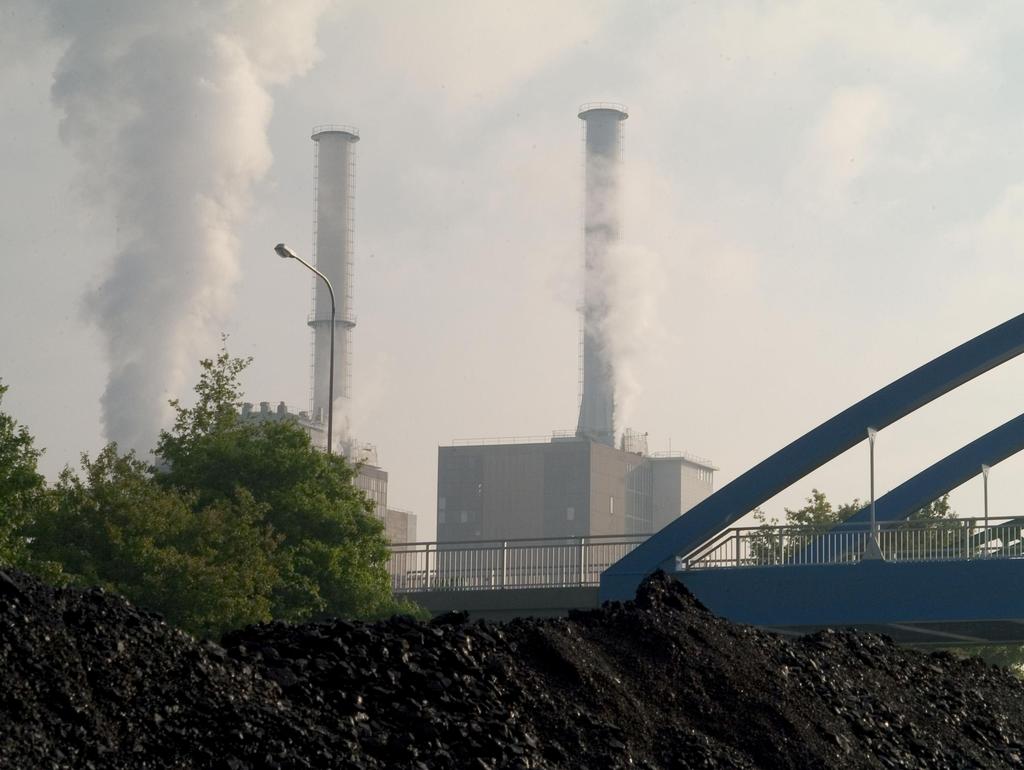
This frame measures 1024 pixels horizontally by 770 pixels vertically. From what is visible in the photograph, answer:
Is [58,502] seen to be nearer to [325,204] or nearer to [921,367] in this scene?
[921,367]

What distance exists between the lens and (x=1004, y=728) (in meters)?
15.6

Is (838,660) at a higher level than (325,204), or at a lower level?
lower

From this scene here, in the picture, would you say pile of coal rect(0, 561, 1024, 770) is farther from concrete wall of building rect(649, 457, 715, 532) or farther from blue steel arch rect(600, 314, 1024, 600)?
concrete wall of building rect(649, 457, 715, 532)

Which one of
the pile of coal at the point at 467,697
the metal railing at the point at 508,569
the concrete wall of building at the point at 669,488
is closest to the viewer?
the pile of coal at the point at 467,697

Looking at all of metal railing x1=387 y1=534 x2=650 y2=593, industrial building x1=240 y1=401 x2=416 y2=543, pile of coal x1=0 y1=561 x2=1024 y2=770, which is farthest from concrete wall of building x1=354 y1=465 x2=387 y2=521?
pile of coal x1=0 y1=561 x2=1024 y2=770

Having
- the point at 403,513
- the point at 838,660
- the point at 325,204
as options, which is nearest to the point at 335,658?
the point at 838,660

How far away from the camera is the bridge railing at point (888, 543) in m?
26.9

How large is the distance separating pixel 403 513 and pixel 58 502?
116m

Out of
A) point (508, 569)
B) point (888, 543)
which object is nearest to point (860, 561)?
point (888, 543)

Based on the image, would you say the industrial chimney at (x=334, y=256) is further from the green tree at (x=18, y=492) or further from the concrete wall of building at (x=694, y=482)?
the green tree at (x=18, y=492)

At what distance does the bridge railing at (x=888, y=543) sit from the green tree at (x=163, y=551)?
8363mm

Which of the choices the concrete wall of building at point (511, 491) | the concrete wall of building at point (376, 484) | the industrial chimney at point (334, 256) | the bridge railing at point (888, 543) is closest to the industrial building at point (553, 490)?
the concrete wall of building at point (511, 491)

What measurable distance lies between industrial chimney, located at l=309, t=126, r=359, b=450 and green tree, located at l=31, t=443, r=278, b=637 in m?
70.8

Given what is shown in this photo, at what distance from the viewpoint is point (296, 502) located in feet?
101
